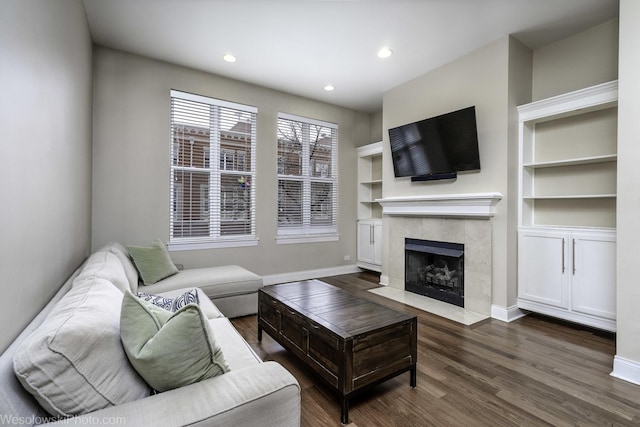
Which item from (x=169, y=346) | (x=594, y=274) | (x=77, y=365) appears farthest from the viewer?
(x=594, y=274)

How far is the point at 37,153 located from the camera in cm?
141

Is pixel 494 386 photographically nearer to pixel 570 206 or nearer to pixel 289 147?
pixel 570 206

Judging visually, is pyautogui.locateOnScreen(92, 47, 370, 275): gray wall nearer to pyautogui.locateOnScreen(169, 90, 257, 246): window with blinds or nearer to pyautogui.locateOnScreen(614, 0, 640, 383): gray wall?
pyautogui.locateOnScreen(169, 90, 257, 246): window with blinds

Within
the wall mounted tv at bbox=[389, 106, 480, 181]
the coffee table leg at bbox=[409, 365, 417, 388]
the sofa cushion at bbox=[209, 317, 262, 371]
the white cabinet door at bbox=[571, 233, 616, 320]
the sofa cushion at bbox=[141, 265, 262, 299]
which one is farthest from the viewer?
the wall mounted tv at bbox=[389, 106, 480, 181]

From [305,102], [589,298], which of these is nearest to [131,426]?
[589,298]

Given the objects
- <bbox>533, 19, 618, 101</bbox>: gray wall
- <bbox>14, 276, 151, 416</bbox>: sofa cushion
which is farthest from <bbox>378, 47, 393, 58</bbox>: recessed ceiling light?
<bbox>14, 276, 151, 416</bbox>: sofa cushion

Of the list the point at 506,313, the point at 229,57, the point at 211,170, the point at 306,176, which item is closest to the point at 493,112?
the point at 506,313

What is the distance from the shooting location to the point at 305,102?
4.80 meters

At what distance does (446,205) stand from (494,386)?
207 cm

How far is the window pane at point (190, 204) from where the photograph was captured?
379 cm

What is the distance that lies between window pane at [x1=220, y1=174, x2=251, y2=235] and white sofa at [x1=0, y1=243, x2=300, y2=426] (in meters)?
2.94

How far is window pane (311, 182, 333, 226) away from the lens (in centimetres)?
499

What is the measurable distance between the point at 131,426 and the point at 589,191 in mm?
4030

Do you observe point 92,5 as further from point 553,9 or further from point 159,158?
point 553,9
